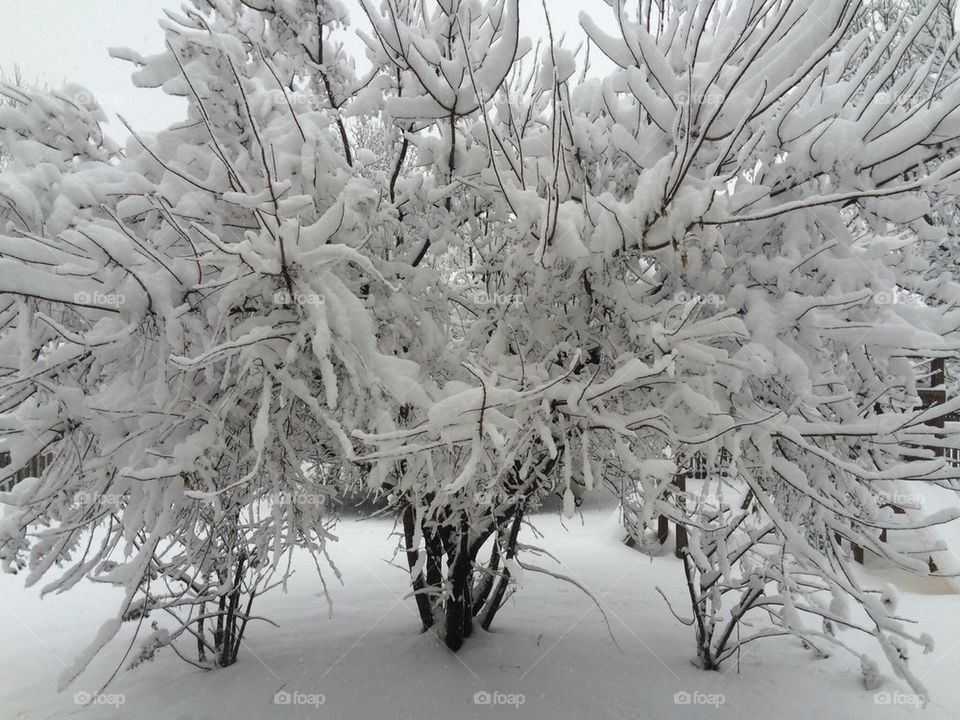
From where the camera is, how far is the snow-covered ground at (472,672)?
330 cm

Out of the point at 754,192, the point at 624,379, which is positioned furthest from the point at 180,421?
the point at 754,192

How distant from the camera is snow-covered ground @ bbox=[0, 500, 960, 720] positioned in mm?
3301

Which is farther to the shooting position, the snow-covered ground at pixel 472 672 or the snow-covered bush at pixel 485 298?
the snow-covered ground at pixel 472 672

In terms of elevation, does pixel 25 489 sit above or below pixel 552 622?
above

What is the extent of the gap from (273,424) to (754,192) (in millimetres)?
2053

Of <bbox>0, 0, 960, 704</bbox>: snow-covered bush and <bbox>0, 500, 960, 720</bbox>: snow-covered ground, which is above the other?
<bbox>0, 0, 960, 704</bbox>: snow-covered bush

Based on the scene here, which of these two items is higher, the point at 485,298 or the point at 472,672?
the point at 485,298

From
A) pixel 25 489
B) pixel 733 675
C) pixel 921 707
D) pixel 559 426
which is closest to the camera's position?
pixel 559 426

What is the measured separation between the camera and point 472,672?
3.53 meters

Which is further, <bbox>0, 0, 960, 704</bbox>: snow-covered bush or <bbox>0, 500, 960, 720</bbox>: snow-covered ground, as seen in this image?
<bbox>0, 500, 960, 720</bbox>: snow-covered ground

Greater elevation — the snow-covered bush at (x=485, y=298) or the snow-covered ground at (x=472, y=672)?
the snow-covered bush at (x=485, y=298)

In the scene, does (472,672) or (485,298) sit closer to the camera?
(485,298)

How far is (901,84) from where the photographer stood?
2.26 m

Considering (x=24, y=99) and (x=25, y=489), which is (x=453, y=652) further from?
(x=24, y=99)
